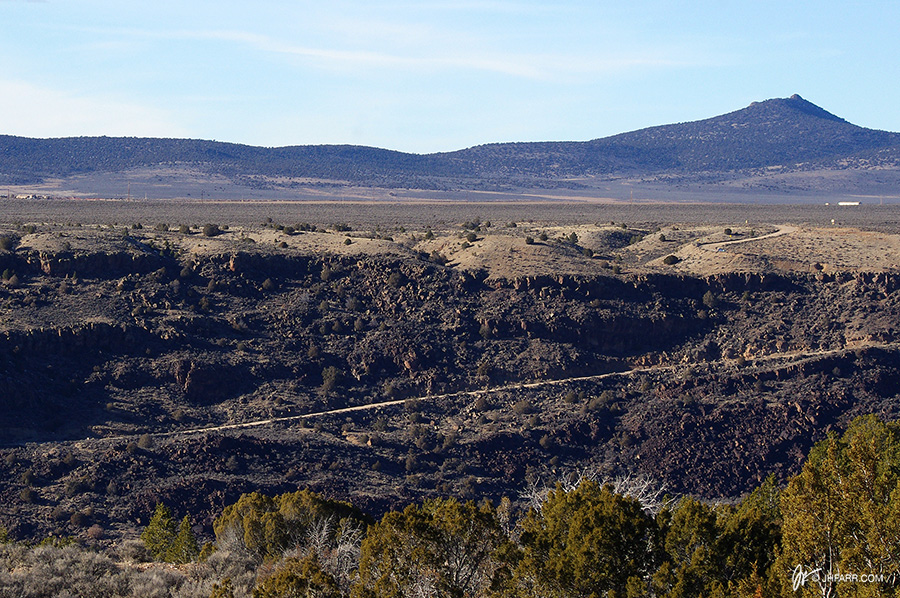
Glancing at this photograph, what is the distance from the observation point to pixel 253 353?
47.7m

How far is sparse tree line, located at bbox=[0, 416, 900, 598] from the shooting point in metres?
13.3

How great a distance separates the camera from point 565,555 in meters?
17.2

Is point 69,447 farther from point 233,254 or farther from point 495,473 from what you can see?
point 233,254

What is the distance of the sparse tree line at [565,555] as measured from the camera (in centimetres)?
1331

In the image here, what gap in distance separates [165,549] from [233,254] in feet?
102

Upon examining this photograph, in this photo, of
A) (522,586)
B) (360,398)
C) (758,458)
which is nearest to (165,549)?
(522,586)
